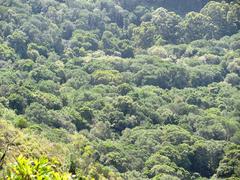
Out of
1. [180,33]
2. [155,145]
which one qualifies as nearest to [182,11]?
[180,33]

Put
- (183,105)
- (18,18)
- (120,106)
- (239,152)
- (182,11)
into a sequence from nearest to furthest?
(239,152) → (120,106) → (183,105) → (18,18) → (182,11)

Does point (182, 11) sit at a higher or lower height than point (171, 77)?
higher

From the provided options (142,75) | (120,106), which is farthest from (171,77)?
(120,106)

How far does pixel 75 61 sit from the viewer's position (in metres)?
99.1

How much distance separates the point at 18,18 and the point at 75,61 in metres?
17.7

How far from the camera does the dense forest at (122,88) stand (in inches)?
2166

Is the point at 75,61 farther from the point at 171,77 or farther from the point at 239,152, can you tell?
the point at 239,152

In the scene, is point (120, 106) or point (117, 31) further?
point (117, 31)

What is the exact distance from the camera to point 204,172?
66250 millimetres

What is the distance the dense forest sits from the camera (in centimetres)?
5502

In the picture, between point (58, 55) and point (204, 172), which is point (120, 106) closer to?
point (204, 172)

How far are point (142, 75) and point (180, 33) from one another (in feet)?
98.2

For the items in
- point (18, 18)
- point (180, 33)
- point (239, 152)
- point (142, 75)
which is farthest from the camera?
point (180, 33)

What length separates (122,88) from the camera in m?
85.2
